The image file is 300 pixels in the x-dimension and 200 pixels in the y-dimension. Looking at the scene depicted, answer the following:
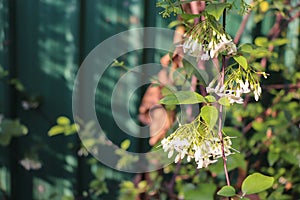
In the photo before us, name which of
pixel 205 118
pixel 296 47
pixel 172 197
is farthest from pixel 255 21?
pixel 205 118

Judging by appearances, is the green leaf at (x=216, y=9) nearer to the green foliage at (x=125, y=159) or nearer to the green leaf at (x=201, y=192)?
the green leaf at (x=201, y=192)

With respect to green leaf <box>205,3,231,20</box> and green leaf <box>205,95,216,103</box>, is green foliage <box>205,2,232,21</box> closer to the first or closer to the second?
green leaf <box>205,3,231,20</box>

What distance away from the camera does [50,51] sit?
192cm

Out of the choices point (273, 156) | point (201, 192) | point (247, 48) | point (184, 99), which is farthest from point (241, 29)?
point (184, 99)

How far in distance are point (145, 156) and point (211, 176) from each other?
0.25 m

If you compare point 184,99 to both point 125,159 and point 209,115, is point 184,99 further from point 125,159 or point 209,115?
point 125,159

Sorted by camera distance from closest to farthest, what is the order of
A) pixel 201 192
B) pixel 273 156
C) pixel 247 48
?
pixel 247 48 → pixel 201 192 → pixel 273 156

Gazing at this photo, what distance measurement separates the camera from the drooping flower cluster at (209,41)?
2.90 ft

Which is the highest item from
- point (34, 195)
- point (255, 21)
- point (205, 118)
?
point (255, 21)

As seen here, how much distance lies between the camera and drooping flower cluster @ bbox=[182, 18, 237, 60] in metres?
0.88

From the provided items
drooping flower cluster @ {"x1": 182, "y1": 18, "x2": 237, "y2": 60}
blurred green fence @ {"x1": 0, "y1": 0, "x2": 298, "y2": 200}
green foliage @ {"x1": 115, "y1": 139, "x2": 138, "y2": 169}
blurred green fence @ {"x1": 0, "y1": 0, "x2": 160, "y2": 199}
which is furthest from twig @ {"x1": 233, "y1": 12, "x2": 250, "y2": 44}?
drooping flower cluster @ {"x1": 182, "y1": 18, "x2": 237, "y2": 60}

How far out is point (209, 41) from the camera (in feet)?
2.97

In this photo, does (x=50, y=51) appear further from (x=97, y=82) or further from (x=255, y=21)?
(x=255, y=21)

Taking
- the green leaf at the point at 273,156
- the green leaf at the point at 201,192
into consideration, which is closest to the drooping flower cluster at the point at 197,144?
the green leaf at the point at 201,192
